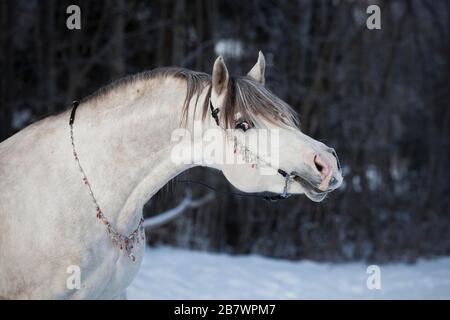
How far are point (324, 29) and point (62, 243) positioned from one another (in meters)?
7.23

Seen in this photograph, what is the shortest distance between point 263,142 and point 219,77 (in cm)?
33

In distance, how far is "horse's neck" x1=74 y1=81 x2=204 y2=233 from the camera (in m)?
2.59

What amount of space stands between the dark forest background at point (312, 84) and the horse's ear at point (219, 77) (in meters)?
5.30

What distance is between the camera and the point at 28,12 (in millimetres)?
7926

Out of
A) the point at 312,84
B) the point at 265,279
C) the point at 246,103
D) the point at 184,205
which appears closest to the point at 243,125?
the point at 246,103

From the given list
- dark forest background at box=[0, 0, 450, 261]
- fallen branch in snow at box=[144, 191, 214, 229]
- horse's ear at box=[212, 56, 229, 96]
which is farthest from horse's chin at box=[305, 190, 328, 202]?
dark forest background at box=[0, 0, 450, 261]

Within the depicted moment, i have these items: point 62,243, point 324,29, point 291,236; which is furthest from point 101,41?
point 62,243

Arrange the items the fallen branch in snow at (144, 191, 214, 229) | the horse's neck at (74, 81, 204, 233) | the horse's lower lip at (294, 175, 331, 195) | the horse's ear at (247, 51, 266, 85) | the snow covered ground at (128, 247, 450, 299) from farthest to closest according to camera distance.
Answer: the fallen branch in snow at (144, 191, 214, 229)
the snow covered ground at (128, 247, 450, 299)
the horse's ear at (247, 51, 266, 85)
the horse's neck at (74, 81, 204, 233)
the horse's lower lip at (294, 175, 331, 195)

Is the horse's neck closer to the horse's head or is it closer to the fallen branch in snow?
the horse's head

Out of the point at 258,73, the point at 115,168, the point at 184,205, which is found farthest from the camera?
the point at 184,205

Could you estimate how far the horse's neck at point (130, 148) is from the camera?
102 inches

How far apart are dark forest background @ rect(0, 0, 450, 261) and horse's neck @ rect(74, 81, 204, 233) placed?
507 centimetres

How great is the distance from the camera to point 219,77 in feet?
8.03

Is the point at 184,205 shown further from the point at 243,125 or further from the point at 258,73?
the point at 243,125
